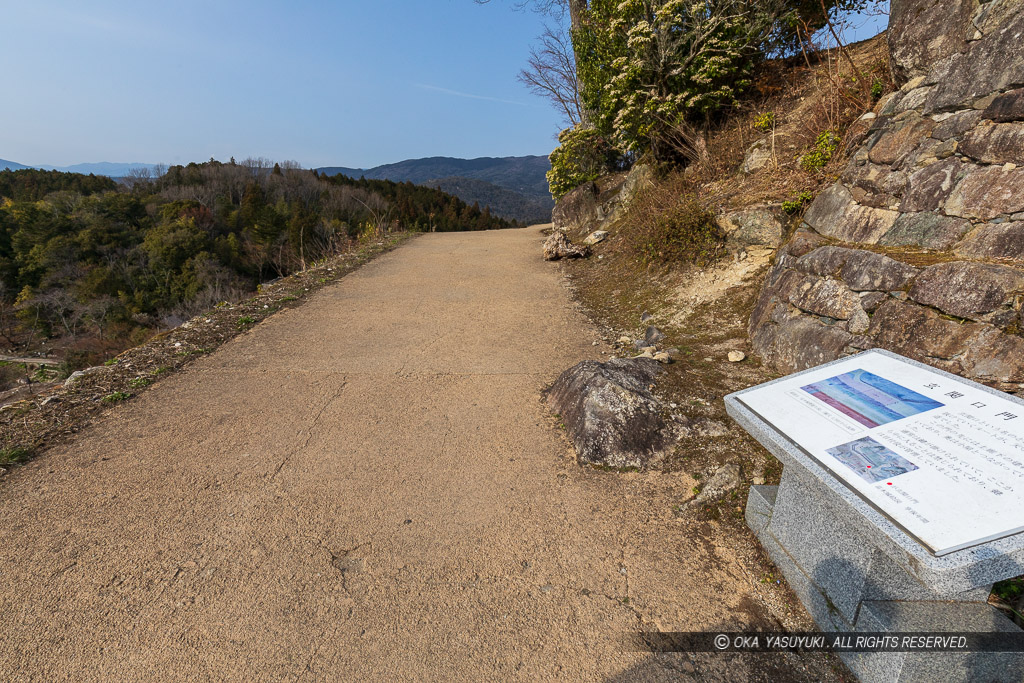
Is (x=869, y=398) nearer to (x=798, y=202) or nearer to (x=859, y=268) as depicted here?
(x=859, y=268)

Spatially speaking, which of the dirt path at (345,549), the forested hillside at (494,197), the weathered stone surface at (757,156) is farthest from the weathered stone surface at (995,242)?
the forested hillside at (494,197)

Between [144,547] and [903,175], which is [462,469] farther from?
[903,175]

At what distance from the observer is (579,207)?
40.9 ft

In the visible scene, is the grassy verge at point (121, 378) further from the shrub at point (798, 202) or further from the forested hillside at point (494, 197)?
the forested hillside at point (494, 197)

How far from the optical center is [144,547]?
8.76 ft

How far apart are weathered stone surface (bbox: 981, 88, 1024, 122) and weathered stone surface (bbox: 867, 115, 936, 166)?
1.87 feet

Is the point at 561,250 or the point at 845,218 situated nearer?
the point at 845,218

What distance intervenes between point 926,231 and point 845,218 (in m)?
0.96

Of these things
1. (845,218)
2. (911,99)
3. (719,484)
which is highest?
(911,99)

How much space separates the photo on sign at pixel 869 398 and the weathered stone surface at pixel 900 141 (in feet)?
11.7

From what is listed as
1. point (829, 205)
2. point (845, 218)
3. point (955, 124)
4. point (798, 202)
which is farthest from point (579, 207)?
point (955, 124)

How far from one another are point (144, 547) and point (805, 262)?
5.78 meters

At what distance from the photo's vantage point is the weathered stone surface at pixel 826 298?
13.0ft

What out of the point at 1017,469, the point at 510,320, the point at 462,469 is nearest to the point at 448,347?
the point at 510,320
